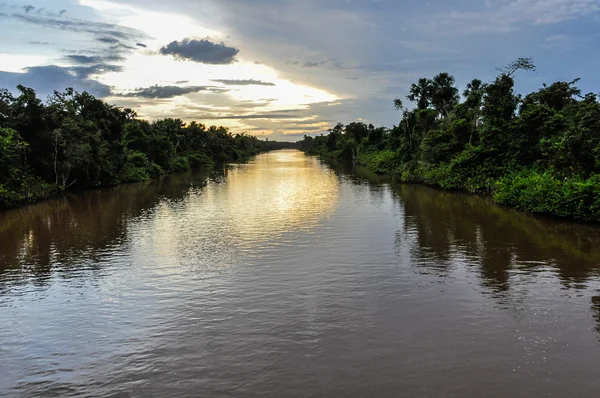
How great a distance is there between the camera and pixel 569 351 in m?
9.69

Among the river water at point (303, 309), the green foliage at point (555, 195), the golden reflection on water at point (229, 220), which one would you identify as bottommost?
the river water at point (303, 309)

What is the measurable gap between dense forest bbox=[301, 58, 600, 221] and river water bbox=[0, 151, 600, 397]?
2268mm

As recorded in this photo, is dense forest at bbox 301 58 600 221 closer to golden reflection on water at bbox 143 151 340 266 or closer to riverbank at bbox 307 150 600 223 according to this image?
riverbank at bbox 307 150 600 223

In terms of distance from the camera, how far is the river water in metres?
8.87

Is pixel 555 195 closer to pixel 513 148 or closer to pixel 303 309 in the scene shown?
pixel 513 148

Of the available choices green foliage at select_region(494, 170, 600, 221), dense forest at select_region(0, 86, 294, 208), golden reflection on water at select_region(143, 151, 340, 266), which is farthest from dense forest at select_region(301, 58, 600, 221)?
dense forest at select_region(0, 86, 294, 208)

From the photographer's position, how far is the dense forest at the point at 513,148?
80.2 ft

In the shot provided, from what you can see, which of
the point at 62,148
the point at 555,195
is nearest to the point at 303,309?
the point at 555,195

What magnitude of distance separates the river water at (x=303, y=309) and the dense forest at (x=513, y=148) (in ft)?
7.44

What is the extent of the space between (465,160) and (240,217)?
20.6 m

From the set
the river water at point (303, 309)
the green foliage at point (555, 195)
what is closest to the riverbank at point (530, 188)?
the green foliage at point (555, 195)

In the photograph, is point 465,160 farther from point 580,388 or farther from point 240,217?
point 580,388

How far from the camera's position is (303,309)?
40.3 ft

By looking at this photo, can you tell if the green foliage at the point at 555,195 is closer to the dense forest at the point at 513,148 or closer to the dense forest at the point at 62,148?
the dense forest at the point at 513,148
